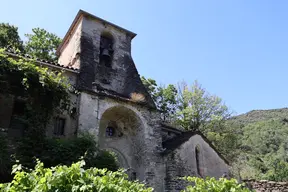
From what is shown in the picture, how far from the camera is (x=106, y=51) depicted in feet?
53.3

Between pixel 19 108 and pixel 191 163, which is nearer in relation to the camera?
pixel 19 108

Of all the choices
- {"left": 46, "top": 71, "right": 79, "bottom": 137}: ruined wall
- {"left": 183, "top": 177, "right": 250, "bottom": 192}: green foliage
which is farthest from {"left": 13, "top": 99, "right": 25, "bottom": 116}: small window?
{"left": 183, "top": 177, "right": 250, "bottom": 192}: green foliage

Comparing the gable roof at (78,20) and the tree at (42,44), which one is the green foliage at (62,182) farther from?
the tree at (42,44)

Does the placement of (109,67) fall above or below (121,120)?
above

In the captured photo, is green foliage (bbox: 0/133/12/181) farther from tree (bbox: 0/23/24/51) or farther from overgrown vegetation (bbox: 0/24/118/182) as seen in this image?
tree (bbox: 0/23/24/51)

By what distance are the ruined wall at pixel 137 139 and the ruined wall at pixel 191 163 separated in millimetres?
478

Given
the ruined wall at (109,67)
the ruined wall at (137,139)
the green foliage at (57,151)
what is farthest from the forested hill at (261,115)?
the green foliage at (57,151)

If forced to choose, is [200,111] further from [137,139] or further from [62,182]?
[62,182]

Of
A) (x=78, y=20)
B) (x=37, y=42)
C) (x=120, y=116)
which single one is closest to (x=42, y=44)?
(x=37, y=42)

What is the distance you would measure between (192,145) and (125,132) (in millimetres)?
3981

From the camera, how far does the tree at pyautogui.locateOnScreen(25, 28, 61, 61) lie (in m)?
22.7

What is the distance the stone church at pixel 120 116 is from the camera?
12617 millimetres

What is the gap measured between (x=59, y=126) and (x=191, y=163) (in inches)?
291

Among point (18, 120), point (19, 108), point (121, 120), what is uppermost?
point (121, 120)
